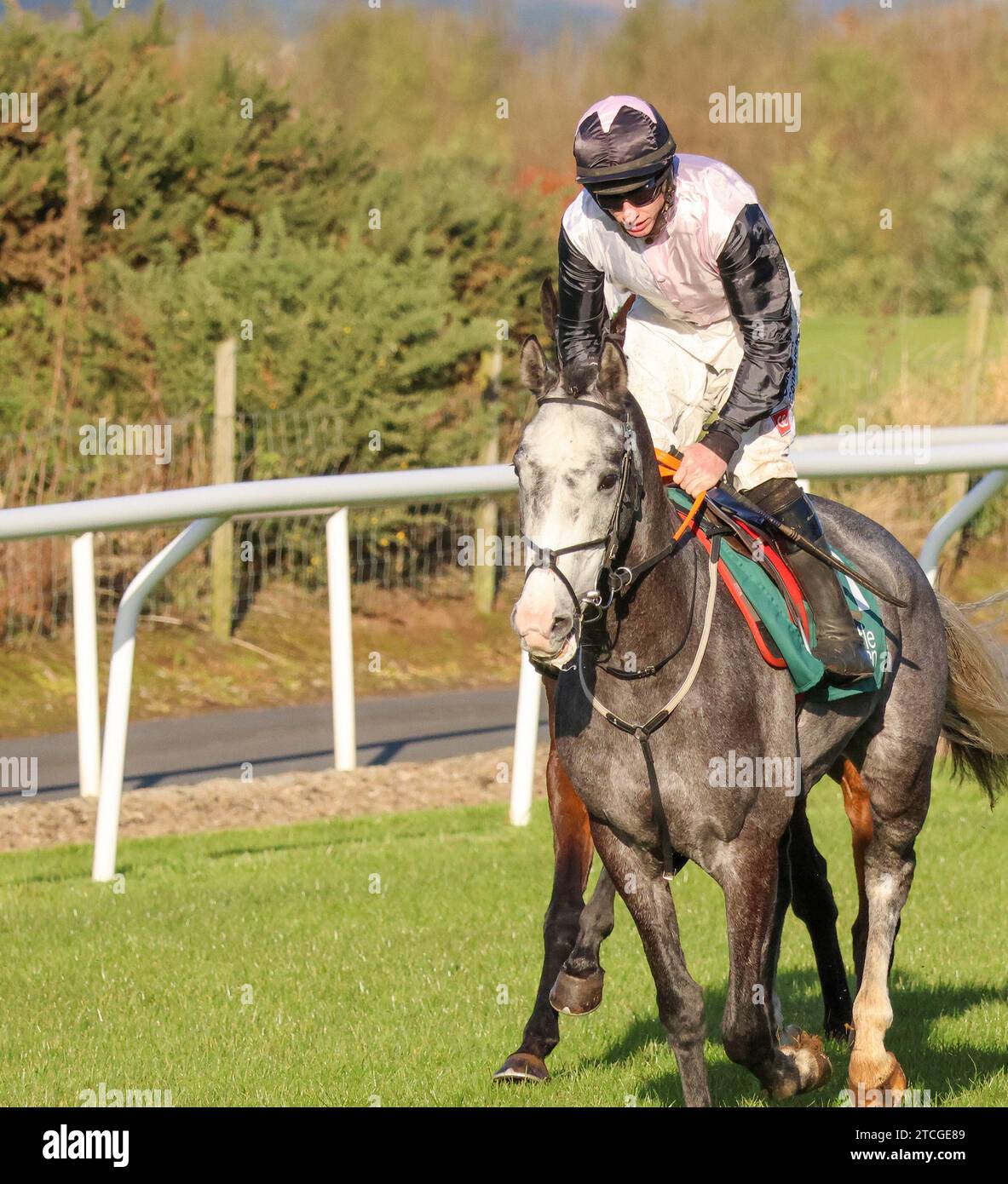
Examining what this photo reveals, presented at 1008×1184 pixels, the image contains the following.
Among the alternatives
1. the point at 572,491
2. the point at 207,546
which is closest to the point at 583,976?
the point at 572,491

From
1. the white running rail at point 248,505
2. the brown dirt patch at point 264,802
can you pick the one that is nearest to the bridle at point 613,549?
Answer: the white running rail at point 248,505

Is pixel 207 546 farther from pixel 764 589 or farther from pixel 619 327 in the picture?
pixel 619 327

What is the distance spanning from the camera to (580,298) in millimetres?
4535

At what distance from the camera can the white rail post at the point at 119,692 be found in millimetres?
6938

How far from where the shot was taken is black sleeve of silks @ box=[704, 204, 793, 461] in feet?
14.0

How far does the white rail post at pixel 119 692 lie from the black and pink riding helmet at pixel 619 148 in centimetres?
312

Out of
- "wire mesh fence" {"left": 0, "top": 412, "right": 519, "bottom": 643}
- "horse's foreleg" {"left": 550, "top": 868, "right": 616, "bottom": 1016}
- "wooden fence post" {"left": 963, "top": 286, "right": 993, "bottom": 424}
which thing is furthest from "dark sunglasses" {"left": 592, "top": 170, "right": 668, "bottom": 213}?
"wooden fence post" {"left": 963, "top": 286, "right": 993, "bottom": 424}

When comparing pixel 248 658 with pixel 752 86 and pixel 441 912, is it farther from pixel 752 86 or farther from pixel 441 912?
pixel 752 86

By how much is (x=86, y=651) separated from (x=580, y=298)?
3.96 meters

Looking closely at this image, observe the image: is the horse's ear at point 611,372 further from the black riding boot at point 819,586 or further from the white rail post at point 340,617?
the white rail post at point 340,617

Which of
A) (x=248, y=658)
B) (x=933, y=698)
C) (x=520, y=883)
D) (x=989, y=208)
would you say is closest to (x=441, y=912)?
(x=520, y=883)

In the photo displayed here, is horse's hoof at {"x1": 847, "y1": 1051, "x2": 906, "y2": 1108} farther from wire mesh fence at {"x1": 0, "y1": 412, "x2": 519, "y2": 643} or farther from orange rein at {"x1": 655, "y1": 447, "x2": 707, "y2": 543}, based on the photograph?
wire mesh fence at {"x1": 0, "y1": 412, "x2": 519, "y2": 643}

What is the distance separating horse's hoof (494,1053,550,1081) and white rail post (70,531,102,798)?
3551mm
